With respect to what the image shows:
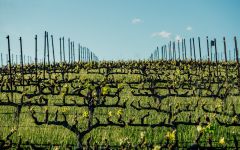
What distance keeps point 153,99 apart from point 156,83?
21.8ft

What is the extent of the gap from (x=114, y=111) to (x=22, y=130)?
553cm

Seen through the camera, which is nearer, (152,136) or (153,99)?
(152,136)

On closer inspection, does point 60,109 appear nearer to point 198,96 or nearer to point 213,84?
point 198,96

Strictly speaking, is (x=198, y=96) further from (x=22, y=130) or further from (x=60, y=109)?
(x=22, y=130)

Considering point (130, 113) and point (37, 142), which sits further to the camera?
point (130, 113)

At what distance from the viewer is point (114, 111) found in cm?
2162

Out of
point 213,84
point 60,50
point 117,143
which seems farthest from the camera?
point 60,50

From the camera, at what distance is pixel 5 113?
2138 cm

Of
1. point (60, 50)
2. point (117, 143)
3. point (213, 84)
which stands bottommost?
point (117, 143)

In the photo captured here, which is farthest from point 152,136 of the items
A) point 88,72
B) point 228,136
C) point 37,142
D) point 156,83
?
point 88,72

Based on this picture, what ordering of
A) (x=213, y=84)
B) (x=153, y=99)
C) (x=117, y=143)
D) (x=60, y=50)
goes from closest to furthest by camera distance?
(x=117, y=143) → (x=153, y=99) → (x=213, y=84) → (x=60, y=50)

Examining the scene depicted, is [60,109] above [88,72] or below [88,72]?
below

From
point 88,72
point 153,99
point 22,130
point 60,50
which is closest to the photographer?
point 22,130

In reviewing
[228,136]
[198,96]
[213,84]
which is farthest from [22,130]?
[213,84]
